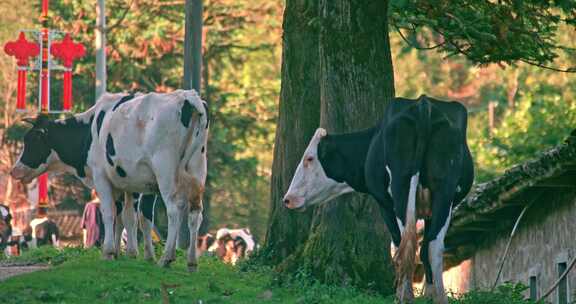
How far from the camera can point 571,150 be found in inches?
744

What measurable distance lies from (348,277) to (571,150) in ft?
9.65

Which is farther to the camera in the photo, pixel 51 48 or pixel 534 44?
pixel 51 48

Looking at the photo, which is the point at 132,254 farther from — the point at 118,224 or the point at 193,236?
the point at 193,236

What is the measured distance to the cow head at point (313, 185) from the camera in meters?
18.5

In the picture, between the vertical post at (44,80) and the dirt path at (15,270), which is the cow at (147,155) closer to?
the dirt path at (15,270)

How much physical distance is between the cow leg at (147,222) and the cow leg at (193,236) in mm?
1224

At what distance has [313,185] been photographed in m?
18.5

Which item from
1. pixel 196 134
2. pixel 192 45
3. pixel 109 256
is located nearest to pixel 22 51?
pixel 192 45

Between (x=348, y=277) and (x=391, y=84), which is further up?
(x=391, y=84)

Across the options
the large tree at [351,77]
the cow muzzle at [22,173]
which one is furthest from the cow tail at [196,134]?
the cow muzzle at [22,173]

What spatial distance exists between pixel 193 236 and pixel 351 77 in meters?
2.94

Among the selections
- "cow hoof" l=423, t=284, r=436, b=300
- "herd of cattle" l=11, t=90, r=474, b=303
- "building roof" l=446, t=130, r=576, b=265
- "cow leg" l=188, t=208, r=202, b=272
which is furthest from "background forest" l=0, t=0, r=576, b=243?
"cow hoof" l=423, t=284, r=436, b=300

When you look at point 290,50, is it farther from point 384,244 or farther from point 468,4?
point 384,244

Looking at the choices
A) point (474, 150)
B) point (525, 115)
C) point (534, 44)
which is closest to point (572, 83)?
point (474, 150)
